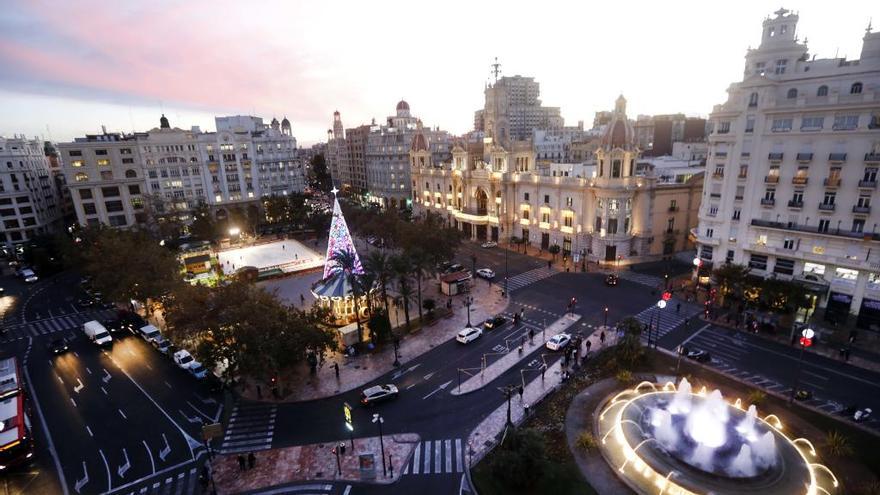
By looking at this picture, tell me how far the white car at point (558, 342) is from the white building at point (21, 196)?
116 meters

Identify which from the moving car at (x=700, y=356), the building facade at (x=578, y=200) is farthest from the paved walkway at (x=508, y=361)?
the building facade at (x=578, y=200)

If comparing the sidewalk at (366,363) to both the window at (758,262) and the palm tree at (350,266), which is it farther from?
the window at (758,262)

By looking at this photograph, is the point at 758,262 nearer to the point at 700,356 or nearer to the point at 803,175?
the point at 803,175

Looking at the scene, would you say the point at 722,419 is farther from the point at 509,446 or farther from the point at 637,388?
the point at 509,446

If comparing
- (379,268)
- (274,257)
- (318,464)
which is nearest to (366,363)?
(379,268)

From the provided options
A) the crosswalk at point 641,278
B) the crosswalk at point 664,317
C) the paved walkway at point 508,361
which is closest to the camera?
the paved walkway at point 508,361

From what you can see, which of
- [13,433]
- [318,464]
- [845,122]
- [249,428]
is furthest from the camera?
[845,122]

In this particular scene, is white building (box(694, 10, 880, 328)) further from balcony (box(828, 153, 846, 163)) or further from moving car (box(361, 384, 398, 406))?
moving car (box(361, 384, 398, 406))

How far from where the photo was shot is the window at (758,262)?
174ft

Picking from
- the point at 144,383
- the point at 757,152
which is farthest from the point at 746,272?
the point at 144,383

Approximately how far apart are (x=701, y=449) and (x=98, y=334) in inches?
2463

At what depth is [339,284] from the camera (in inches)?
2009

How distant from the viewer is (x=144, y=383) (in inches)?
1667

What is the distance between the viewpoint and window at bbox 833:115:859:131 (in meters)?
44.8
